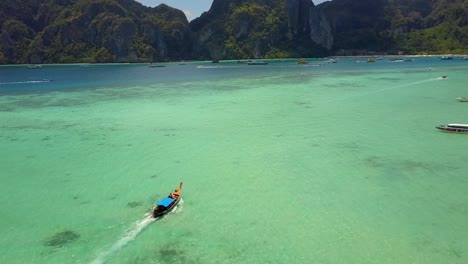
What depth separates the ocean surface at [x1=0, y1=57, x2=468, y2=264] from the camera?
1285 centimetres

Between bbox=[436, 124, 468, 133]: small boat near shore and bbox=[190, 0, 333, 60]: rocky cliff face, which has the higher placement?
bbox=[190, 0, 333, 60]: rocky cliff face

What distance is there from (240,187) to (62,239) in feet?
26.6

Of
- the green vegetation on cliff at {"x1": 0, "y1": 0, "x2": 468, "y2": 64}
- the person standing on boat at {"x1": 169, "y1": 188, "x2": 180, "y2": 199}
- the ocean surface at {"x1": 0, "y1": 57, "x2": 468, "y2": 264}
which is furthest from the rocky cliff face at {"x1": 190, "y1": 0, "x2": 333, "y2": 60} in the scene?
the person standing on boat at {"x1": 169, "y1": 188, "x2": 180, "y2": 199}

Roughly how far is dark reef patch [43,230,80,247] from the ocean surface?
A: 0.07m

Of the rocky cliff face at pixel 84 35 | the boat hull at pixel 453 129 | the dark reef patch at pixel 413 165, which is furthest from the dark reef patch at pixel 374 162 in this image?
the rocky cliff face at pixel 84 35

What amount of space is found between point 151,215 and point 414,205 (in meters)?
10.8

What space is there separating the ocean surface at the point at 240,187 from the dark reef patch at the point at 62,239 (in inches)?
2.9

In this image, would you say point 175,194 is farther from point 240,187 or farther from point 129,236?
point 240,187

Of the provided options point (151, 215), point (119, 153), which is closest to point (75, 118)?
point (119, 153)

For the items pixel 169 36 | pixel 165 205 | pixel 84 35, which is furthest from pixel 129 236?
pixel 169 36

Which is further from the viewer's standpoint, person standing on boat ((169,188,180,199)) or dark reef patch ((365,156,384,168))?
dark reef patch ((365,156,384,168))

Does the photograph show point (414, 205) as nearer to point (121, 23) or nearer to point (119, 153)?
point (119, 153)

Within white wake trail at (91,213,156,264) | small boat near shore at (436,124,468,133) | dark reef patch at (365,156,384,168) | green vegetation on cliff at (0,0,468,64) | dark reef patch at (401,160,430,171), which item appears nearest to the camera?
white wake trail at (91,213,156,264)

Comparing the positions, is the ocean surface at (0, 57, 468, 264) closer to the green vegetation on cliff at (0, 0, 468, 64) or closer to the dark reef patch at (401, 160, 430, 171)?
the dark reef patch at (401, 160, 430, 171)
